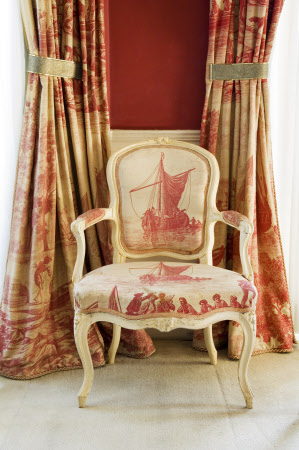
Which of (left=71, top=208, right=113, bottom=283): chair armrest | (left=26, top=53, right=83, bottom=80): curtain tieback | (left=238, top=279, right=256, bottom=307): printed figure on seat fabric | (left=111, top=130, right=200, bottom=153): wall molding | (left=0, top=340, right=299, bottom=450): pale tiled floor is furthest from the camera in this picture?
(left=111, top=130, right=200, bottom=153): wall molding

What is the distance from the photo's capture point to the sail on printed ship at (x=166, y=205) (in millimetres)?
2438

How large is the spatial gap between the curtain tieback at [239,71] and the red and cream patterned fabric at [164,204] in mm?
423

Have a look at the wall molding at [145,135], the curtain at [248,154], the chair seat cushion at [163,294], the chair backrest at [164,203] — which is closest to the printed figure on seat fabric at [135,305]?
the chair seat cushion at [163,294]

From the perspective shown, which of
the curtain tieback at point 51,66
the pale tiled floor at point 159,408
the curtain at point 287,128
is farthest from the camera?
the curtain at point 287,128

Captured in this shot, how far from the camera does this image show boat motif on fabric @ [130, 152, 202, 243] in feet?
7.98

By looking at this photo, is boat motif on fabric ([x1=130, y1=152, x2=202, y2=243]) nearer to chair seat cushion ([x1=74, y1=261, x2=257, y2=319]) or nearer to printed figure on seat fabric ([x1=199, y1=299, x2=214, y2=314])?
chair seat cushion ([x1=74, y1=261, x2=257, y2=319])

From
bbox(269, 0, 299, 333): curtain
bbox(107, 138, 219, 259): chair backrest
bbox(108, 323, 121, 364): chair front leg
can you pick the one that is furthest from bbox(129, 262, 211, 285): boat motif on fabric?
bbox(269, 0, 299, 333): curtain

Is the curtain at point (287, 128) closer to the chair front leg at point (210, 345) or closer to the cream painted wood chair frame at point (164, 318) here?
the cream painted wood chair frame at point (164, 318)

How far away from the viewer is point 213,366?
8.25ft

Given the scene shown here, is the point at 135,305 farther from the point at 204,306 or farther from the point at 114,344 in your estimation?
the point at 114,344

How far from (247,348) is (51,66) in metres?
1.52

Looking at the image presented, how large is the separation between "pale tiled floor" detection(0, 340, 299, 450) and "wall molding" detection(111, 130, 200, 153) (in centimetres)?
112

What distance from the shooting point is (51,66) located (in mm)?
2383

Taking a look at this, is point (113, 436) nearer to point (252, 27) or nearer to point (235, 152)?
point (235, 152)
